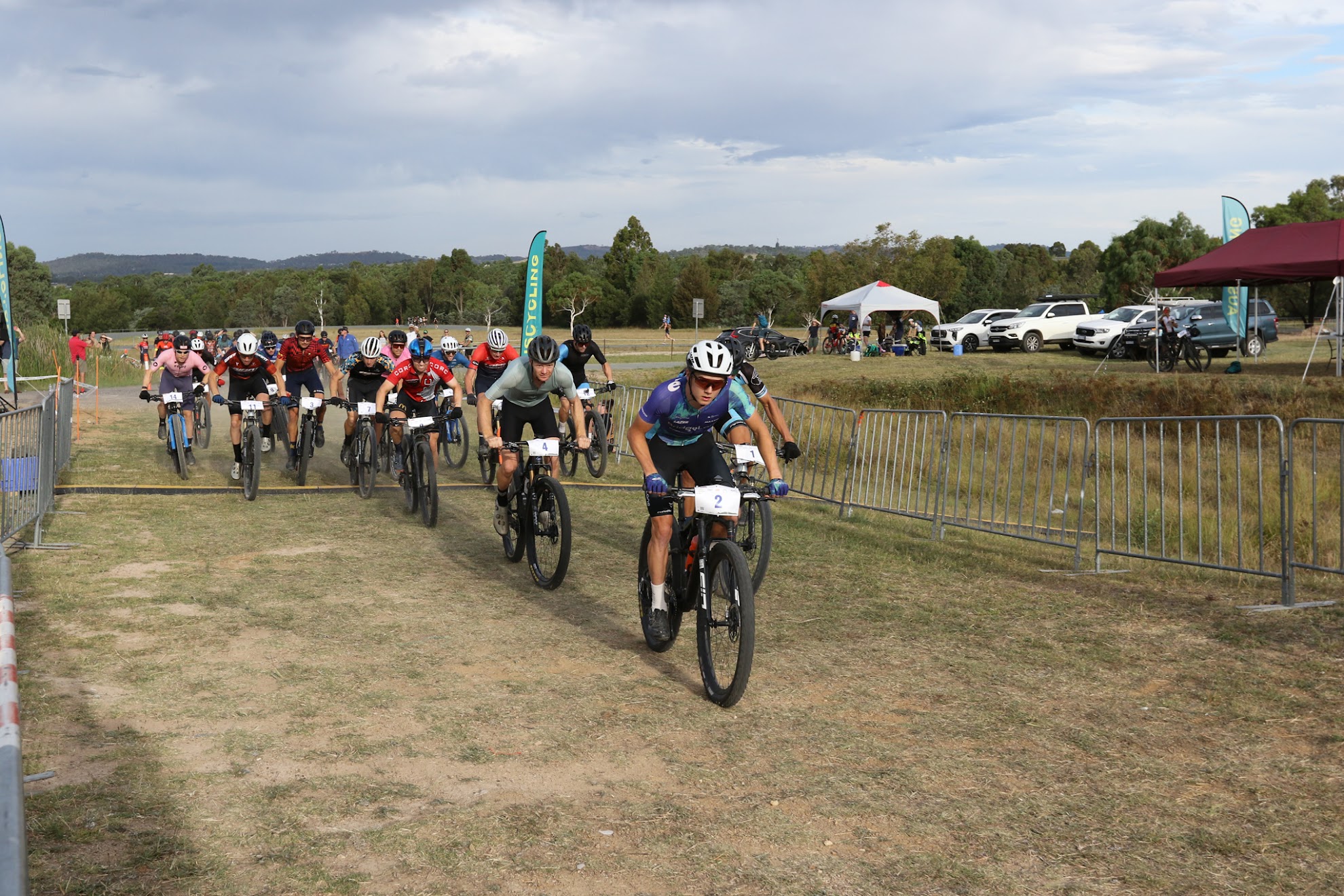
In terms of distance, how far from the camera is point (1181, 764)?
5.15 meters

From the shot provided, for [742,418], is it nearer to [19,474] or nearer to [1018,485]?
[19,474]

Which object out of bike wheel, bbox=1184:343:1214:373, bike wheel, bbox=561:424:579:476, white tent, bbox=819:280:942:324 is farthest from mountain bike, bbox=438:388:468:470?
white tent, bbox=819:280:942:324

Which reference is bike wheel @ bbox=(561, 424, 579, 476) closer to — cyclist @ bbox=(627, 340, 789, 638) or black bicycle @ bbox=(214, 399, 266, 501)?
black bicycle @ bbox=(214, 399, 266, 501)

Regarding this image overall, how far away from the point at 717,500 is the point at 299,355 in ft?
32.5

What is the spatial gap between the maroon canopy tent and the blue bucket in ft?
81.6

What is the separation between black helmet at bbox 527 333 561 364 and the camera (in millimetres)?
8406

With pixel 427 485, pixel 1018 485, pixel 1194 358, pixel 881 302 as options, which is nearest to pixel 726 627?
pixel 427 485

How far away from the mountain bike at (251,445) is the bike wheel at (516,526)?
4.32 metres

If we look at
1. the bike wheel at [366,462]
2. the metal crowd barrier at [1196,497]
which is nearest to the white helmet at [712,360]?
the metal crowd barrier at [1196,497]

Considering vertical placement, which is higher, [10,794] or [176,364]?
[176,364]

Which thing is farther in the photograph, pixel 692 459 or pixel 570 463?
pixel 570 463

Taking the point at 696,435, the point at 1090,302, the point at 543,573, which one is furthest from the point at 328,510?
the point at 1090,302

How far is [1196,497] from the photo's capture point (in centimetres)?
1256

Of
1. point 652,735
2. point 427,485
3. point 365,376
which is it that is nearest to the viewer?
point 652,735
